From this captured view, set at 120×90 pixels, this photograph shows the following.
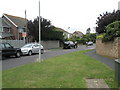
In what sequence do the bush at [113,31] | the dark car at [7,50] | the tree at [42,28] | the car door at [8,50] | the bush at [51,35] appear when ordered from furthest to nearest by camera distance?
the bush at [51,35] < the tree at [42,28] < the car door at [8,50] < the dark car at [7,50] < the bush at [113,31]

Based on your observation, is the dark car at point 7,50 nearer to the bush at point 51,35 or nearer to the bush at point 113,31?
the bush at point 113,31

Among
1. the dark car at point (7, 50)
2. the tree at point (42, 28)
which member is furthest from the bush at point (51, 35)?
the dark car at point (7, 50)

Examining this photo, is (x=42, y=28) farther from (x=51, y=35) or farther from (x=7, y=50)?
(x=7, y=50)

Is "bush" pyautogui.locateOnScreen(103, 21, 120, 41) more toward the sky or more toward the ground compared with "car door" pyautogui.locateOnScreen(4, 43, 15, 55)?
more toward the sky

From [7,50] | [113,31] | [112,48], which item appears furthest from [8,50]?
[113,31]

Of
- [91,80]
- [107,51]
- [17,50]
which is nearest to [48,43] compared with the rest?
[17,50]

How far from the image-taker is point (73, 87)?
548cm

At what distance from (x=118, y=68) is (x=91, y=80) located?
1208mm

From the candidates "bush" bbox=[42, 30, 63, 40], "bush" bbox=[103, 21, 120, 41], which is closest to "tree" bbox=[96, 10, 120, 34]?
"bush" bbox=[103, 21, 120, 41]

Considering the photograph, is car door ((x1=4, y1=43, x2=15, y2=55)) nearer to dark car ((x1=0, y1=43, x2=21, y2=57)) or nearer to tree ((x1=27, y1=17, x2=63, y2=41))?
dark car ((x1=0, y1=43, x2=21, y2=57))

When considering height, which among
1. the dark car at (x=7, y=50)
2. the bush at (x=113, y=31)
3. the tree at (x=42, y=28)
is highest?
the tree at (x=42, y=28)

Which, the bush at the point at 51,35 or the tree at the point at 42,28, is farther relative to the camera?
the bush at the point at 51,35

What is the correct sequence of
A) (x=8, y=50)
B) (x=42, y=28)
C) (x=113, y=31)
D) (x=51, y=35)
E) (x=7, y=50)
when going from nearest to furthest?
1. (x=113, y=31)
2. (x=7, y=50)
3. (x=8, y=50)
4. (x=42, y=28)
5. (x=51, y=35)

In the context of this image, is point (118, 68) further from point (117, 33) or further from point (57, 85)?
point (117, 33)
